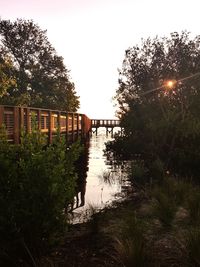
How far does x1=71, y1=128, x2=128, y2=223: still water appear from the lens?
11.7 metres

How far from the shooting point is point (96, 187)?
1573 cm

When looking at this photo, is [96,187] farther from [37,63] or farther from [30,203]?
[37,63]

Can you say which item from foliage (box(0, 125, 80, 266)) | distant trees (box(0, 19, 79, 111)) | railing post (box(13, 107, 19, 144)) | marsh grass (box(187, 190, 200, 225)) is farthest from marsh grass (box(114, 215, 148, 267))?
distant trees (box(0, 19, 79, 111))

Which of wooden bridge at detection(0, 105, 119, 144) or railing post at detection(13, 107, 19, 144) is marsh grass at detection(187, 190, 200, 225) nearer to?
wooden bridge at detection(0, 105, 119, 144)

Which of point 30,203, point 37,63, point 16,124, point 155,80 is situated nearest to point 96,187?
point 16,124

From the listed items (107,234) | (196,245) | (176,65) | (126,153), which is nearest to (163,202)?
(107,234)

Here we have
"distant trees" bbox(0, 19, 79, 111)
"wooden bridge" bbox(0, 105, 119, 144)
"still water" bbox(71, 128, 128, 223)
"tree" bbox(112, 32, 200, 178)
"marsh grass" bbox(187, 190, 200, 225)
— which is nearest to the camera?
"marsh grass" bbox(187, 190, 200, 225)

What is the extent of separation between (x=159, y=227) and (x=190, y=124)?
1156 cm

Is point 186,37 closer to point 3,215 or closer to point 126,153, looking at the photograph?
point 126,153

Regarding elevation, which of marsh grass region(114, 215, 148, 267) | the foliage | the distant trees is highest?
the distant trees

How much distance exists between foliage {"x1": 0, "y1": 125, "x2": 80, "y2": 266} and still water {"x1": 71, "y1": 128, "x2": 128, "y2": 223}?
128 inches

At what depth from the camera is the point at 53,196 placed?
20.0ft

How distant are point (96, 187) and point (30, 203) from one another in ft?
31.9

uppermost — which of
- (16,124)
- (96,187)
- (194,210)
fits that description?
(16,124)
